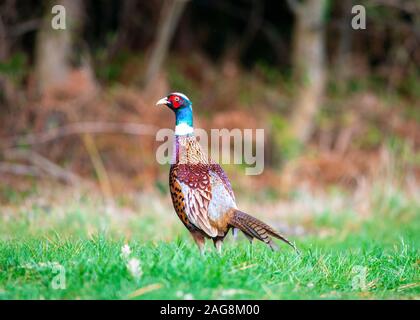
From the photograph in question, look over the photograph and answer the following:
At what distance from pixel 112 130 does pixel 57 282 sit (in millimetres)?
11236

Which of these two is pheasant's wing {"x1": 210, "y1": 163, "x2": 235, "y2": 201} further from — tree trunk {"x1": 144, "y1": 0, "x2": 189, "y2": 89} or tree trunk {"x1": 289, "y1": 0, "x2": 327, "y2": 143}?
tree trunk {"x1": 144, "y1": 0, "x2": 189, "y2": 89}

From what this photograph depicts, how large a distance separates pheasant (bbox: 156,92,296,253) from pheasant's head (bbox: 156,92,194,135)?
214 millimetres

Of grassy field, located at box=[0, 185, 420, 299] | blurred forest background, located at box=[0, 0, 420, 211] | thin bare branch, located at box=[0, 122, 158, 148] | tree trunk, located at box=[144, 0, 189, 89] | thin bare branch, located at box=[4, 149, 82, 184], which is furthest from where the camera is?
tree trunk, located at box=[144, 0, 189, 89]

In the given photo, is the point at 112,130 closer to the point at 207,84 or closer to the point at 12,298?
the point at 207,84

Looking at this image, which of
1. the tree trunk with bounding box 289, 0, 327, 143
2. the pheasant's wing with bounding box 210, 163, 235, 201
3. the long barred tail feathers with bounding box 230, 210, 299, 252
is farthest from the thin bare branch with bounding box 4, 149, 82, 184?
the long barred tail feathers with bounding box 230, 210, 299, 252

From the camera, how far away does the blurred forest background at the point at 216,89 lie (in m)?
16.5

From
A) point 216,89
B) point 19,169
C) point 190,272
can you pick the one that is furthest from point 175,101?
point 216,89

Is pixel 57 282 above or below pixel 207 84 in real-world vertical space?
below

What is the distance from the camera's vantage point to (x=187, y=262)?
6.03 meters

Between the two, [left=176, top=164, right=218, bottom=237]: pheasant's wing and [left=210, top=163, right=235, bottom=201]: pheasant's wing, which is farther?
[left=210, top=163, right=235, bottom=201]: pheasant's wing

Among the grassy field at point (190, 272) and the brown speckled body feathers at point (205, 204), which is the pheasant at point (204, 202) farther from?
the grassy field at point (190, 272)

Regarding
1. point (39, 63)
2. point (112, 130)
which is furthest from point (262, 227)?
point (39, 63)

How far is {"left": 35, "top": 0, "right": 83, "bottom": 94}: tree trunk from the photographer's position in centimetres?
1788
